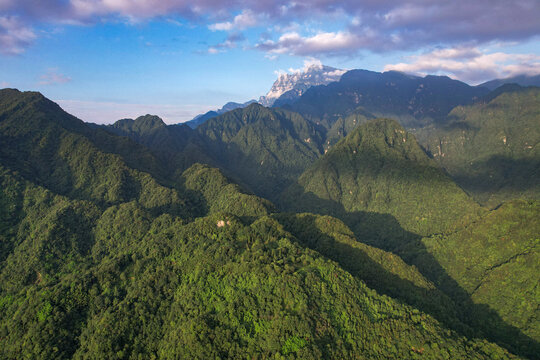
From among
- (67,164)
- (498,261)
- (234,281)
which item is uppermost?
(67,164)

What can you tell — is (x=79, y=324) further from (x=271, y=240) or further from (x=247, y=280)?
(x=271, y=240)

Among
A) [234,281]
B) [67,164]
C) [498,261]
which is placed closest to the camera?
[234,281]

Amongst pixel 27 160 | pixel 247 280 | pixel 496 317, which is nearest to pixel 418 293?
pixel 496 317

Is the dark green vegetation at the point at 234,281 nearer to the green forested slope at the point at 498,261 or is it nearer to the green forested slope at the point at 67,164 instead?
the green forested slope at the point at 498,261

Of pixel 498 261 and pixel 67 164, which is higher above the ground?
pixel 67 164

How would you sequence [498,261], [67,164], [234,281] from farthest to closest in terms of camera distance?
[67,164]
[498,261]
[234,281]

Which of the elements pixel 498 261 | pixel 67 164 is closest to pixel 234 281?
pixel 498 261

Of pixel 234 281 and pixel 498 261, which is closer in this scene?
pixel 234 281

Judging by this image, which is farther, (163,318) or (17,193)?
(17,193)

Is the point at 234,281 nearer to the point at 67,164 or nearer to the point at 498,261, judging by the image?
the point at 498,261

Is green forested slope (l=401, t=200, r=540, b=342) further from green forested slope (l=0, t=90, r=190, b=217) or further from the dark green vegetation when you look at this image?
green forested slope (l=0, t=90, r=190, b=217)

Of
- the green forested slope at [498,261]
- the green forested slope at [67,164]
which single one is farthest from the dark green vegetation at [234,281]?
the green forested slope at [67,164]
